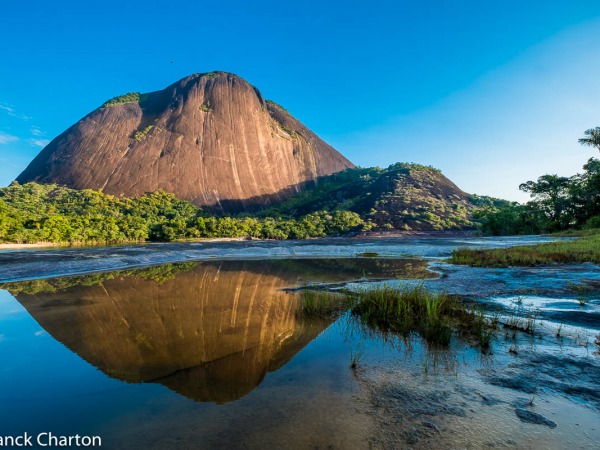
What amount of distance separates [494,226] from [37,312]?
8360cm

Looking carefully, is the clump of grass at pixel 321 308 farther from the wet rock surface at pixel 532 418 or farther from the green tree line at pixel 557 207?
the green tree line at pixel 557 207

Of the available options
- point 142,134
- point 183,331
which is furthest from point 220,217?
point 183,331

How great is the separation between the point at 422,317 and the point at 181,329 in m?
6.11

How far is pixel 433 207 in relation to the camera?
10031 cm

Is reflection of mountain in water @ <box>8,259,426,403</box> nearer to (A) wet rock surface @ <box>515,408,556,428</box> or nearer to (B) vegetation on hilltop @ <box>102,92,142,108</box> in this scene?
(A) wet rock surface @ <box>515,408,556,428</box>

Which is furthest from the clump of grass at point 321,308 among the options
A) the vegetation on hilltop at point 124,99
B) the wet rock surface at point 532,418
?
the vegetation on hilltop at point 124,99

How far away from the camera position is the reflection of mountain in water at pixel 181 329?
5.18 metres

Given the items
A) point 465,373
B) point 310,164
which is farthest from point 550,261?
point 310,164

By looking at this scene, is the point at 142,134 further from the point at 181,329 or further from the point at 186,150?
the point at 181,329

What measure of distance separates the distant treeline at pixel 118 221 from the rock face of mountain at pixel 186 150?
1234 cm

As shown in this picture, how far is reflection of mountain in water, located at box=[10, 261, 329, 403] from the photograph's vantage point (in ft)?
16.9

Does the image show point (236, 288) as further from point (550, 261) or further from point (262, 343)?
point (550, 261)

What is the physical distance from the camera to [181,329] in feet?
24.9

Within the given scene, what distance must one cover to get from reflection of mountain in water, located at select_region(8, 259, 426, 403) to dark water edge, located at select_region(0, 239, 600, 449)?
0.05 metres
